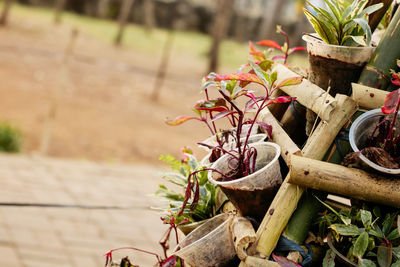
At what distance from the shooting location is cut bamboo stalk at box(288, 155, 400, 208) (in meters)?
0.98

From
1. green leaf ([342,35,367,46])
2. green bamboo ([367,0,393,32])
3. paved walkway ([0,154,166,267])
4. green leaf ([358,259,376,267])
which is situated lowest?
paved walkway ([0,154,166,267])

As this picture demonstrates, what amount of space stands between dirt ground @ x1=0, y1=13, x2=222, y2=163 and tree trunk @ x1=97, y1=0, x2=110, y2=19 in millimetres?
4479

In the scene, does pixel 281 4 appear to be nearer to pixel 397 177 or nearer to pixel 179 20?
pixel 179 20

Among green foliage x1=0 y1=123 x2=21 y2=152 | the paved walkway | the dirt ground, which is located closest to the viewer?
the paved walkway

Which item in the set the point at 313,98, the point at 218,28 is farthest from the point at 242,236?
the point at 218,28

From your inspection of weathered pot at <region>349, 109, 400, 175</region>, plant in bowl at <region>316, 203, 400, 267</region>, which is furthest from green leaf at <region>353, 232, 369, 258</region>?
weathered pot at <region>349, 109, 400, 175</region>

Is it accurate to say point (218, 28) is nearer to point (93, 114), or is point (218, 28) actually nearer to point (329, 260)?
point (93, 114)

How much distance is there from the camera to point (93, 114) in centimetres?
895

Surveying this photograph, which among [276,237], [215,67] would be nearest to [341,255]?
[276,237]

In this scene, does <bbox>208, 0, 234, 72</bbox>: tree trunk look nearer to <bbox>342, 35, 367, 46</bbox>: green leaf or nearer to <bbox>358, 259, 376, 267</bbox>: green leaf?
<bbox>342, 35, 367, 46</bbox>: green leaf

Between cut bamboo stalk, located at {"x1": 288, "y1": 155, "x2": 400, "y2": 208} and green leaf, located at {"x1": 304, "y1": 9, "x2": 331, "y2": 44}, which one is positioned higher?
green leaf, located at {"x1": 304, "y1": 9, "x2": 331, "y2": 44}

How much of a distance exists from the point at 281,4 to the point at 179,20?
7.51m

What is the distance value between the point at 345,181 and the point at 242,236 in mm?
216

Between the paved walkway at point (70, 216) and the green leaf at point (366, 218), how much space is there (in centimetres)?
199
